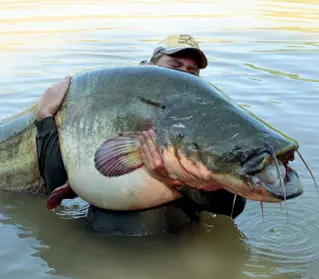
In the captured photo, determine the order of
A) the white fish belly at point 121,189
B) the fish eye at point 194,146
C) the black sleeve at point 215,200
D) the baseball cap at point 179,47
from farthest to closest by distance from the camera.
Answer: the baseball cap at point 179,47
the black sleeve at point 215,200
the white fish belly at point 121,189
the fish eye at point 194,146

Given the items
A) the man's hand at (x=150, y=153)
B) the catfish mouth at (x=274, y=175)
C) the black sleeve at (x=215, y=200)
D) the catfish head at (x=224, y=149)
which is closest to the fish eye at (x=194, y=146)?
the catfish head at (x=224, y=149)

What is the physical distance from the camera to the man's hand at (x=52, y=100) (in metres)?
3.44

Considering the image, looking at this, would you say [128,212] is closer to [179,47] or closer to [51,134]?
[51,134]

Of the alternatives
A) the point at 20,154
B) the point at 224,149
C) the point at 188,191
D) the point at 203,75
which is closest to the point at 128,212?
the point at 188,191

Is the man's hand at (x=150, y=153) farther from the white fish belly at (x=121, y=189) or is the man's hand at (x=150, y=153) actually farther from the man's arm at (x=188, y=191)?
the white fish belly at (x=121, y=189)

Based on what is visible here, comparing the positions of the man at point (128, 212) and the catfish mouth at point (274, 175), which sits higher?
the catfish mouth at point (274, 175)

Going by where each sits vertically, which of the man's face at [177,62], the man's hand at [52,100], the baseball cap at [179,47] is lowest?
the man's hand at [52,100]

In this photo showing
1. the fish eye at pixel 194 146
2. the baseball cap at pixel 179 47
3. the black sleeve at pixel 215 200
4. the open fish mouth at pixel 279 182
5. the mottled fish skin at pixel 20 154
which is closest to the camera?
the open fish mouth at pixel 279 182

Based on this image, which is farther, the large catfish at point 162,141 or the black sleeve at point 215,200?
the black sleeve at point 215,200

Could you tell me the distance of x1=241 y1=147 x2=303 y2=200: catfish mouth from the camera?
2.66 metres

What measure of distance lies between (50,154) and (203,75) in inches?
186

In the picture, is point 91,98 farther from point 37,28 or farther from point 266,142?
point 37,28

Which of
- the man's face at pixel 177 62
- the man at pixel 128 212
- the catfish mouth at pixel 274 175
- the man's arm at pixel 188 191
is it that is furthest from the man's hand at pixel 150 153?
the man's face at pixel 177 62

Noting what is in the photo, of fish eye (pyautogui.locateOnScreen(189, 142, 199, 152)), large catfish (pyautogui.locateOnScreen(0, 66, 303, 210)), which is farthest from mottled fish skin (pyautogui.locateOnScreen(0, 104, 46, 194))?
fish eye (pyautogui.locateOnScreen(189, 142, 199, 152))
